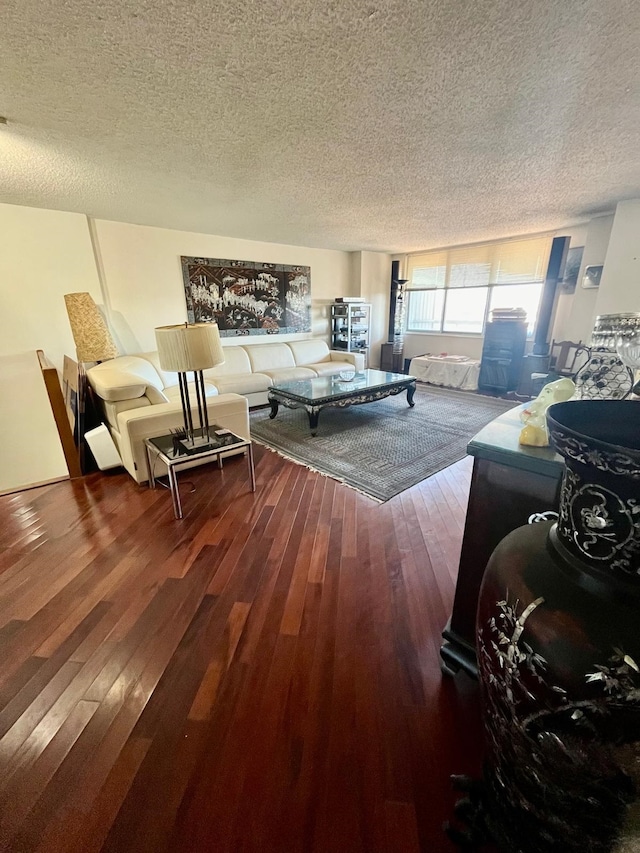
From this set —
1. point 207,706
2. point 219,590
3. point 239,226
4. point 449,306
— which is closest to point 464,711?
point 207,706

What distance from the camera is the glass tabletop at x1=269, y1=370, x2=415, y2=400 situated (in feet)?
12.1

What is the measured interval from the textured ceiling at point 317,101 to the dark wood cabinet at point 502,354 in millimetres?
1887

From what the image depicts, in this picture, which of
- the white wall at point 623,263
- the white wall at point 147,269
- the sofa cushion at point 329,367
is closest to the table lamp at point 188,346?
the white wall at point 147,269

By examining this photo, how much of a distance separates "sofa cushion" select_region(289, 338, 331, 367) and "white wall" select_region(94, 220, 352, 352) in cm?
95

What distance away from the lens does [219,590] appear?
166 cm

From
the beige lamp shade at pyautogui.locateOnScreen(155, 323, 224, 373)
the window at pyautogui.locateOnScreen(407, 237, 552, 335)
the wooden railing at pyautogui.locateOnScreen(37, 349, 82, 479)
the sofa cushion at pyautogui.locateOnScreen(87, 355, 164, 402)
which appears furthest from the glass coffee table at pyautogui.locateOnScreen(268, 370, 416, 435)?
the window at pyautogui.locateOnScreen(407, 237, 552, 335)

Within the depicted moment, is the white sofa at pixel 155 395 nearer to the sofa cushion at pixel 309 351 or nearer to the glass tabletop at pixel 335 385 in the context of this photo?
the glass tabletop at pixel 335 385

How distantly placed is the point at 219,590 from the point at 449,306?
593 centimetres

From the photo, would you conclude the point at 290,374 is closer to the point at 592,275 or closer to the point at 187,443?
the point at 187,443

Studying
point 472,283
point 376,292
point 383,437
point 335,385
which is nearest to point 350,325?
point 376,292

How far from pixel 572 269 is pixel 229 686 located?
18.8ft


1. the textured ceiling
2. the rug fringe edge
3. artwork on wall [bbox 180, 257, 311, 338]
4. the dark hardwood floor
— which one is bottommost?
the dark hardwood floor

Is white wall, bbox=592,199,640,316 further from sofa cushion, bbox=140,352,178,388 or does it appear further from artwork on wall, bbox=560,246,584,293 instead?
sofa cushion, bbox=140,352,178,388

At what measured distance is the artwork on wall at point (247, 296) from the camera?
4570mm
